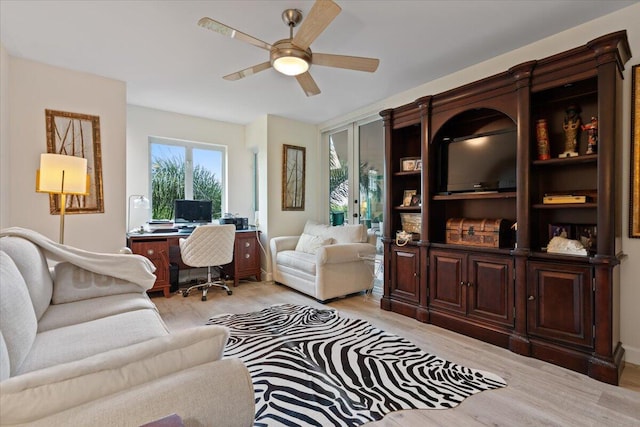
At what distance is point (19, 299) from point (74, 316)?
54cm

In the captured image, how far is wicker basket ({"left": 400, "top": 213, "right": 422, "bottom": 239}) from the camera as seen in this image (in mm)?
3203

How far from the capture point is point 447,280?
282 centimetres

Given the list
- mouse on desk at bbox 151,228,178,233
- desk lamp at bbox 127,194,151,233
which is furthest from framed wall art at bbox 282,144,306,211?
desk lamp at bbox 127,194,151,233

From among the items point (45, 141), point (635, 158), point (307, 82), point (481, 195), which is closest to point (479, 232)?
point (481, 195)

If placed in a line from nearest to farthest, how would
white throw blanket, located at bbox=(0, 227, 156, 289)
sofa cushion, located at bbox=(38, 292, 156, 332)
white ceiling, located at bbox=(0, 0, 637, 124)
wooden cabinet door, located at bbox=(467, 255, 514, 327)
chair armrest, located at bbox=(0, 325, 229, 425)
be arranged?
chair armrest, located at bbox=(0, 325, 229, 425) < sofa cushion, located at bbox=(38, 292, 156, 332) < white throw blanket, located at bbox=(0, 227, 156, 289) < white ceiling, located at bbox=(0, 0, 637, 124) < wooden cabinet door, located at bbox=(467, 255, 514, 327)

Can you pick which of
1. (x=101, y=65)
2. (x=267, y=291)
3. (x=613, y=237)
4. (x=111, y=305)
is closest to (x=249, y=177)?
(x=267, y=291)

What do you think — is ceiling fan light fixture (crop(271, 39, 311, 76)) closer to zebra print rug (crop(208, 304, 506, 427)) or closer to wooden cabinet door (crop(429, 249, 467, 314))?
wooden cabinet door (crop(429, 249, 467, 314))

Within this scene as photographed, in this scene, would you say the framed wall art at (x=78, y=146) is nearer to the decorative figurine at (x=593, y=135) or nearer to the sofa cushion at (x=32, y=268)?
the sofa cushion at (x=32, y=268)

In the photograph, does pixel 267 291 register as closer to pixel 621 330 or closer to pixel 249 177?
pixel 249 177

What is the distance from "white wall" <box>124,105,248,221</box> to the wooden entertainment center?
2735 millimetres

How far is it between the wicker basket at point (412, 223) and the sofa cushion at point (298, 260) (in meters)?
1.15

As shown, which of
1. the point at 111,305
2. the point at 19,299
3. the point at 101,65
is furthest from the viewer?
the point at 101,65

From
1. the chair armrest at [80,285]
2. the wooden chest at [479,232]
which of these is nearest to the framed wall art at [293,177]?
the wooden chest at [479,232]

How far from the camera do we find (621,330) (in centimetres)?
221
